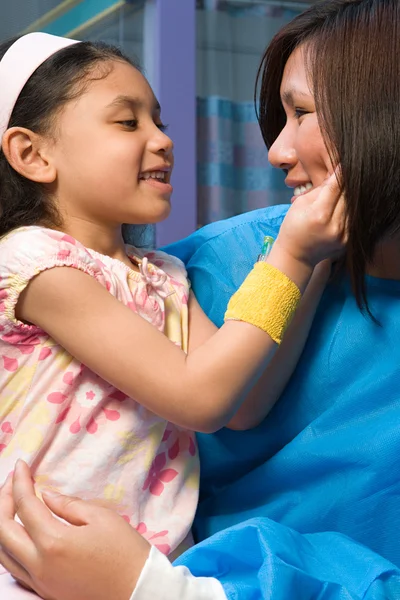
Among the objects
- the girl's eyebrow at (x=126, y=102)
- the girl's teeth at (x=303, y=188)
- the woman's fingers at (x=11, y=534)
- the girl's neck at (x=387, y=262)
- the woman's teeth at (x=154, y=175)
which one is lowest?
the woman's fingers at (x=11, y=534)

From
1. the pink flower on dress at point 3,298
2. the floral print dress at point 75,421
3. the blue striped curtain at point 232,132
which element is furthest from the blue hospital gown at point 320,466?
the blue striped curtain at point 232,132

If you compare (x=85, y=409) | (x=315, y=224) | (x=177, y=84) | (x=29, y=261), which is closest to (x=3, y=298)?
(x=29, y=261)

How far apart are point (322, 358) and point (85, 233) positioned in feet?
1.24

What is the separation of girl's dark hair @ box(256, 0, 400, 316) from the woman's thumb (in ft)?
1.53

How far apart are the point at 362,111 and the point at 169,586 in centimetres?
64

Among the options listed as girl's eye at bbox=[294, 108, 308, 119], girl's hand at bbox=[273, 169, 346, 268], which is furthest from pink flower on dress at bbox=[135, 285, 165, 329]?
girl's eye at bbox=[294, 108, 308, 119]

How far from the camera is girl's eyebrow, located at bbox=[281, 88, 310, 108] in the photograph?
119 cm

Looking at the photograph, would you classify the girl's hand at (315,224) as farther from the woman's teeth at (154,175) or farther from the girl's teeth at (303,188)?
the woman's teeth at (154,175)

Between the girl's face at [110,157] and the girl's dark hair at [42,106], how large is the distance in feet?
0.06

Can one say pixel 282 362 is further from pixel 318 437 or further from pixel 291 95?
pixel 291 95

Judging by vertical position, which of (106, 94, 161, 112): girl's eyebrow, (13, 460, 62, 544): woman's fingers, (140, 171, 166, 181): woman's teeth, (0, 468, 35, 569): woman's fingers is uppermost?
(106, 94, 161, 112): girl's eyebrow

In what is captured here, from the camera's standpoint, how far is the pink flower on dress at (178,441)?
121 cm

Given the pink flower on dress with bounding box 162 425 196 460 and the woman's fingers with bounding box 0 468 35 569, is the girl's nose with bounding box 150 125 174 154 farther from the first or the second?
the woman's fingers with bounding box 0 468 35 569

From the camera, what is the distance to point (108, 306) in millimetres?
1105
